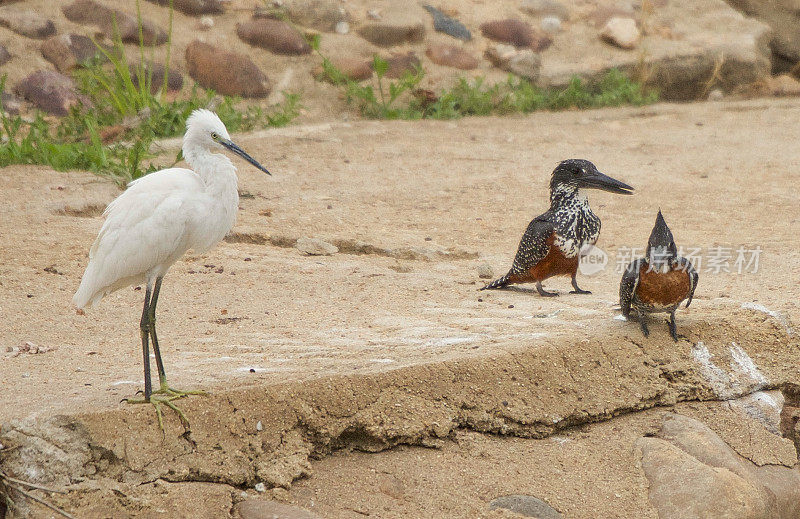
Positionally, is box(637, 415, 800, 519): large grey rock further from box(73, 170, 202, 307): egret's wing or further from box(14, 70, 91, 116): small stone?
box(14, 70, 91, 116): small stone

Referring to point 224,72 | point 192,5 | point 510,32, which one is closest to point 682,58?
point 510,32

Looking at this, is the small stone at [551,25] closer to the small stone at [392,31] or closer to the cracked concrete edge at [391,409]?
the small stone at [392,31]

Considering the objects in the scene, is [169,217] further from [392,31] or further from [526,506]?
[392,31]

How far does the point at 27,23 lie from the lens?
8.99m

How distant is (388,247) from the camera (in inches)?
236

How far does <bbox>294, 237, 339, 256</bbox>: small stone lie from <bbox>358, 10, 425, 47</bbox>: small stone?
474cm

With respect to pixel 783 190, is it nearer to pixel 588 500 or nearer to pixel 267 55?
pixel 588 500

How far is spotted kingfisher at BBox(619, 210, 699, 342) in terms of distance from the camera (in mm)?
4078

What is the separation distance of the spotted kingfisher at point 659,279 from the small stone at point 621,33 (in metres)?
6.96

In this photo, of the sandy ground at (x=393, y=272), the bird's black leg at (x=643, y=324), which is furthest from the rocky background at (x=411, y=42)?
the bird's black leg at (x=643, y=324)

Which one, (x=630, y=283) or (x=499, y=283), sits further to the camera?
(x=499, y=283)

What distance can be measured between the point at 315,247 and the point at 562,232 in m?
1.61

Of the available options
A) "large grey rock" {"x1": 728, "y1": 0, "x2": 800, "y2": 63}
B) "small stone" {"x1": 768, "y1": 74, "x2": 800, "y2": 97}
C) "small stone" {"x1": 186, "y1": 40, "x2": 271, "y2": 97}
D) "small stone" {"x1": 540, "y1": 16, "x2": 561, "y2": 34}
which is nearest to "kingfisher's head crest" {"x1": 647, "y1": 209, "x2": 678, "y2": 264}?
"small stone" {"x1": 186, "y1": 40, "x2": 271, "y2": 97}

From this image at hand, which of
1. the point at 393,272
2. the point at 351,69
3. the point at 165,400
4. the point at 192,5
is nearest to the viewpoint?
the point at 165,400
